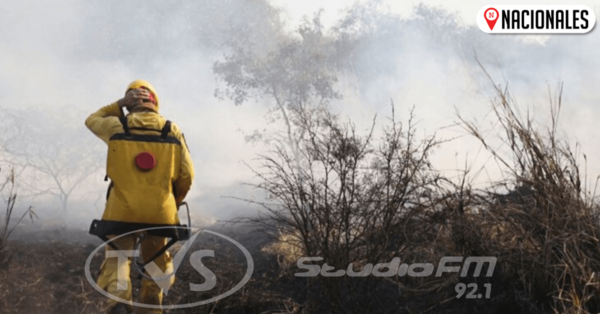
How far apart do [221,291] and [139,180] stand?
59.3 inches

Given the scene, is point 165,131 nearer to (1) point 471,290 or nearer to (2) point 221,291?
(2) point 221,291

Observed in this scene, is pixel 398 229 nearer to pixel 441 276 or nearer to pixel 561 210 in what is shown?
pixel 441 276

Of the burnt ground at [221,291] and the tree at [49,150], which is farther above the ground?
the tree at [49,150]

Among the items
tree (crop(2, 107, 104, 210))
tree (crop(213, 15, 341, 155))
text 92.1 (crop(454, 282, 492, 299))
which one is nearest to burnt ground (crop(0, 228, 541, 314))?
text 92.1 (crop(454, 282, 492, 299))

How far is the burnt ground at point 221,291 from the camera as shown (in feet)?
13.6

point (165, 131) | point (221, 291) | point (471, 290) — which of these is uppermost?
point (165, 131)

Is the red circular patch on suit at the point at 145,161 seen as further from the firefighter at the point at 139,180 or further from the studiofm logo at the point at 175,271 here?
the studiofm logo at the point at 175,271

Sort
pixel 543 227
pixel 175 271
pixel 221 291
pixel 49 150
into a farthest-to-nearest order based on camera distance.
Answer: pixel 49 150
pixel 175 271
pixel 221 291
pixel 543 227

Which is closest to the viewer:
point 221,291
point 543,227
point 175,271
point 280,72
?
point 543,227

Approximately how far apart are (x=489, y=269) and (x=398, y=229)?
2.24 feet

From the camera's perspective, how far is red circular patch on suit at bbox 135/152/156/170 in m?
3.88

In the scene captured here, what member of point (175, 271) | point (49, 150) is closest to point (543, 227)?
point (175, 271)

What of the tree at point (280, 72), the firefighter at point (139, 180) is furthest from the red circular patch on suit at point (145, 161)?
the tree at point (280, 72)

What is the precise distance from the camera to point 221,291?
16.2 feet
